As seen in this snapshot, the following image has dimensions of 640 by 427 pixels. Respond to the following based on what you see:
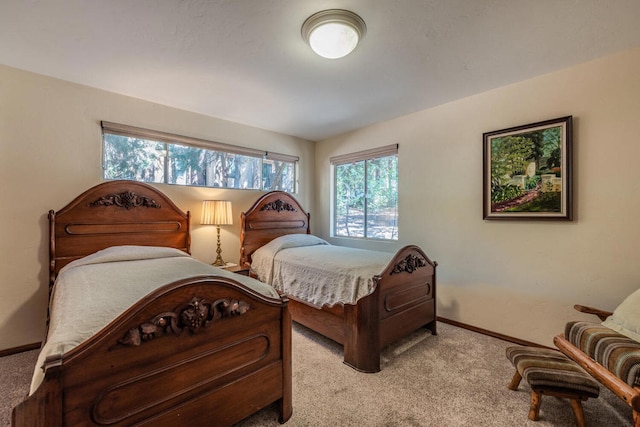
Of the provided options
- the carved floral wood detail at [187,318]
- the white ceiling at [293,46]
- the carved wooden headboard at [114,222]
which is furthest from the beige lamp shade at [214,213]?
the carved floral wood detail at [187,318]

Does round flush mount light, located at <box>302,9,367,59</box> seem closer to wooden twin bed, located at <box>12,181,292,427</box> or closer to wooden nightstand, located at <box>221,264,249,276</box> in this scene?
wooden twin bed, located at <box>12,181,292,427</box>

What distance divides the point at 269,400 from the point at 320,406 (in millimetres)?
376

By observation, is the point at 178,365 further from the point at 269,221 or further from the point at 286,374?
the point at 269,221

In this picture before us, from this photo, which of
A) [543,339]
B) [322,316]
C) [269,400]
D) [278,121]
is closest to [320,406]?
[269,400]

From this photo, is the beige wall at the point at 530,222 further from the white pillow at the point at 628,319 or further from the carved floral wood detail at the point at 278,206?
the carved floral wood detail at the point at 278,206

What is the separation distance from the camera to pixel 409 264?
96.7 inches

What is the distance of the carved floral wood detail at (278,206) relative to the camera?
381 centimetres

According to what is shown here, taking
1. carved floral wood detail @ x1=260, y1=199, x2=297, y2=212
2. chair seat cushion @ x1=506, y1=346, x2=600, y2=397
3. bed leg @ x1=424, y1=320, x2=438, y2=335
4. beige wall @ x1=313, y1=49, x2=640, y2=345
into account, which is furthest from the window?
chair seat cushion @ x1=506, y1=346, x2=600, y2=397

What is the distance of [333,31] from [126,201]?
2513 millimetres

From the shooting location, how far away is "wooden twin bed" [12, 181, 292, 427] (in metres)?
0.97

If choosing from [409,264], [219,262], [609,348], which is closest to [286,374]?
Result: [409,264]

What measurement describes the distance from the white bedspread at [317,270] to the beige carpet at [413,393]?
53 centimetres

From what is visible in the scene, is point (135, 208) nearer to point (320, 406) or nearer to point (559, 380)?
point (320, 406)

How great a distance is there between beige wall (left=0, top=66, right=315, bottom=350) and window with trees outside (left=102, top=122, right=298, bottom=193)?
0.43 feet
